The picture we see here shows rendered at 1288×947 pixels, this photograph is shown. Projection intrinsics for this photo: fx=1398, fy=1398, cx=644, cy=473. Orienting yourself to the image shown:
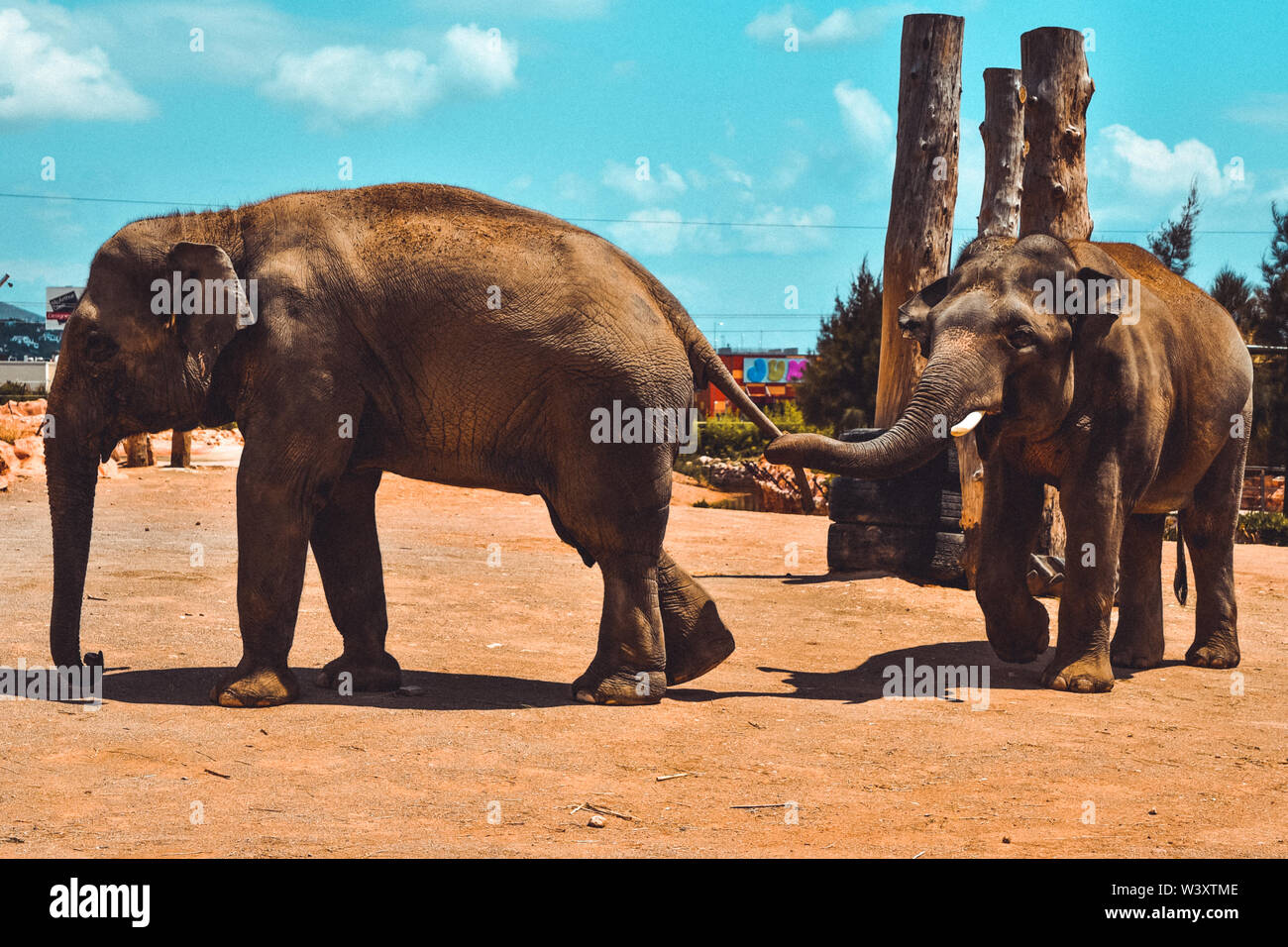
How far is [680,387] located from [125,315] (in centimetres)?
297

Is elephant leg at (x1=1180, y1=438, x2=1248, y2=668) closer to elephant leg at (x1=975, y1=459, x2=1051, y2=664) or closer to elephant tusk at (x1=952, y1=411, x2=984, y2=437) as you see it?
elephant leg at (x1=975, y1=459, x2=1051, y2=664)

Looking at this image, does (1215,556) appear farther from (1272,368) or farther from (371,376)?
(1272,368)

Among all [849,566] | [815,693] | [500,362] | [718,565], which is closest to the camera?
[500,362]

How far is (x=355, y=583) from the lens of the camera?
8.05m

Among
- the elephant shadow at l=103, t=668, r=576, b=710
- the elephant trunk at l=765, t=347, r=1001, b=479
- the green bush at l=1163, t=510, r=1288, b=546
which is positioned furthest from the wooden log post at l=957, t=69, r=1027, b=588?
the green bush at l=1163, t=510, r=1288, b=546

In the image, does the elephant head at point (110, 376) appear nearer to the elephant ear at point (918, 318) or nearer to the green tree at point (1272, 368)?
the elephant ear at point (918, 318)

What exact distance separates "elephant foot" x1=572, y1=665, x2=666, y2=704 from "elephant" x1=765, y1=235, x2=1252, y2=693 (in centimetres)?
139

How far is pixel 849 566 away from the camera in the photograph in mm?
13938

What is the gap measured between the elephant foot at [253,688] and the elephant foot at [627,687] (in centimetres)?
161

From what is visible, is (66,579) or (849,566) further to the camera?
(849,566)

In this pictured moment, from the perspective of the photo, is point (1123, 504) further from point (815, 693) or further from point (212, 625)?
point (212, 625)

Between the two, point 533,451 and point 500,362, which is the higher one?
point 500,362

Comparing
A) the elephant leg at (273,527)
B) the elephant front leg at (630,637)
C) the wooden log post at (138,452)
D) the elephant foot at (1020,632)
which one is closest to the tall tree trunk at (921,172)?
the elephant foot at (1020,632)

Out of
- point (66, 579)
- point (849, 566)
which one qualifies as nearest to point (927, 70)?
point (849, 566)
